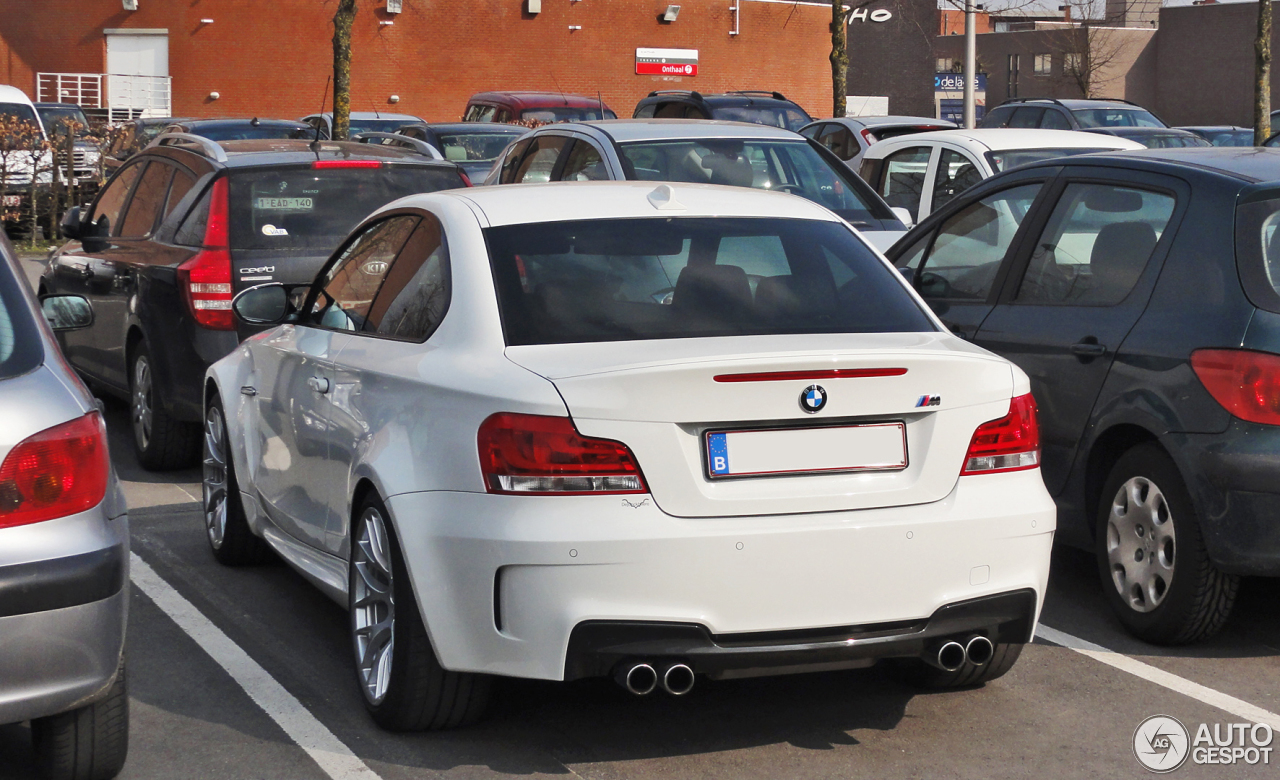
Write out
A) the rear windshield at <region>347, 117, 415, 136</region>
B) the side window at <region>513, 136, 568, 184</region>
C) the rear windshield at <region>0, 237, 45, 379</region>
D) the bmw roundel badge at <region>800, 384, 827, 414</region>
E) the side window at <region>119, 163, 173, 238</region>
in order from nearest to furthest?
the rear windshield at <region>0, 237, 45, 379</region>, the bmw roundel badge at <region>800, 384, 827, 414</region>, the side window at <region>119, 163, 173, 238</region>, the side window at <region>513, 136, 568, 184</region>, the rear windshield at <region>347, 117, 415, 136</region>

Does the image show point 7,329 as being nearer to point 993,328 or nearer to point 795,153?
point 993,328

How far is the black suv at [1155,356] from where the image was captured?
4.98m

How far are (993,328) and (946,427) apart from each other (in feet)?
7.37

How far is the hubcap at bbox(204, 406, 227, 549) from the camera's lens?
643 centimetres

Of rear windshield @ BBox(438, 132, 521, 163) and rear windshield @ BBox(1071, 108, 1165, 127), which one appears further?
rear windshield @ BBox(1071, 108, 1165, 127)

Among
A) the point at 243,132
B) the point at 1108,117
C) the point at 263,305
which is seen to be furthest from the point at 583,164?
the point at 1108,117

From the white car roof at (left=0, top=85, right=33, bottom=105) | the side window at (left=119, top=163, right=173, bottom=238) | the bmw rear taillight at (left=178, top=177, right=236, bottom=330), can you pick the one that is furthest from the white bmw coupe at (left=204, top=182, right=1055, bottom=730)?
the white car roof at (left=0, top=85, right=33, bottom=105)

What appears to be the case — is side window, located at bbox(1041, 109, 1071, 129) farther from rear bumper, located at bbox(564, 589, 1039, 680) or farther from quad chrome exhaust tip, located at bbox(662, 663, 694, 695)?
quad chrome exhaust tip, located at bbox(662, 663, 694, 695)

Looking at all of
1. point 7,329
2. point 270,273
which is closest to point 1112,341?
point 7,329

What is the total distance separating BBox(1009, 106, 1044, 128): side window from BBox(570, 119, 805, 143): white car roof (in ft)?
42.4

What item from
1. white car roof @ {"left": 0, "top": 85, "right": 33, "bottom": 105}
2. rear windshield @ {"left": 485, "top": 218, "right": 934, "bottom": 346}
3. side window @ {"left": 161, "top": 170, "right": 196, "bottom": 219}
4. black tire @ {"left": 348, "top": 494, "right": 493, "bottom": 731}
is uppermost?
white car roof @ {"left": 0, "top": 85, "right": 33, "bottom": 105}

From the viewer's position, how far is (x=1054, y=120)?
2272 cm

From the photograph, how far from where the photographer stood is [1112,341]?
5.54 metres

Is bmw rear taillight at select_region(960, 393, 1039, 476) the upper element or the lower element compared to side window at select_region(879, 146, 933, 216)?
lower
